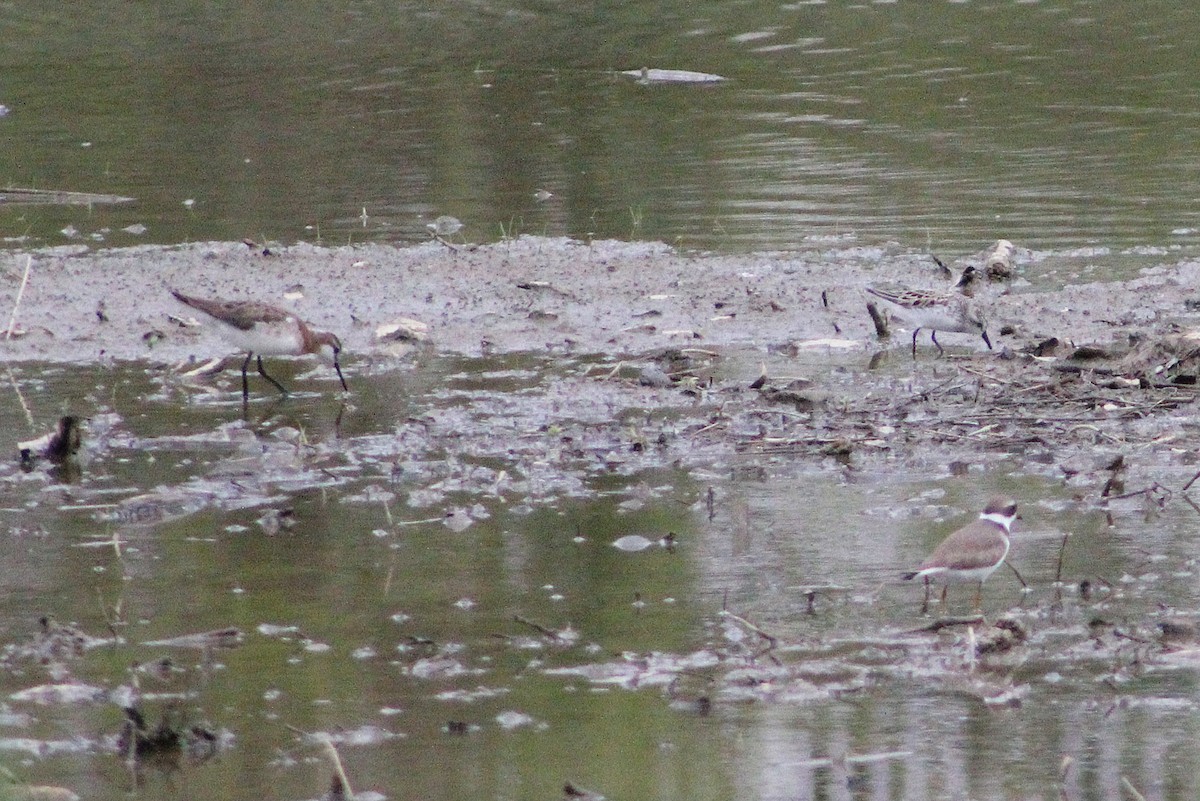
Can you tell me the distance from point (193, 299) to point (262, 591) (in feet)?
12.6

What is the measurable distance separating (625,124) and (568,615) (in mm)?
13247

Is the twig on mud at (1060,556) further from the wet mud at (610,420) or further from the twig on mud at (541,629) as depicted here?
the twig on mud at (541,629)

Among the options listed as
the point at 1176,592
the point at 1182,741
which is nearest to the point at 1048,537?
the point at 1176,592

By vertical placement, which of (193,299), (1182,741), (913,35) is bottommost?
(1182,741)

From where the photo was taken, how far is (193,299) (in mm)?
10125

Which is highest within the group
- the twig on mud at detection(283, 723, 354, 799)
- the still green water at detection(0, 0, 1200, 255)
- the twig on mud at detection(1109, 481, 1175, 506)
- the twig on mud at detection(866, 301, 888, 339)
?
the still green water at detection(0, 0, 1200, 255)

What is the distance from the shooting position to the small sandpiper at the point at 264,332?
980 cm

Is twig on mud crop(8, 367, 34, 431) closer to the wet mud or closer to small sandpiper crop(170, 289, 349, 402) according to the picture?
the wet mud

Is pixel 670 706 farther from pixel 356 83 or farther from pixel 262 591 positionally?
pixel 356 83

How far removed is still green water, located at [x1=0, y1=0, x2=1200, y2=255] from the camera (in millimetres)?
14156

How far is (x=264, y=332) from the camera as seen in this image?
9.82 m

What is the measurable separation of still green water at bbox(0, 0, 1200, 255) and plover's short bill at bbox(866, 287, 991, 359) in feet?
8.91

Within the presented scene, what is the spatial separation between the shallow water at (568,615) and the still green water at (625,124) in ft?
17.4

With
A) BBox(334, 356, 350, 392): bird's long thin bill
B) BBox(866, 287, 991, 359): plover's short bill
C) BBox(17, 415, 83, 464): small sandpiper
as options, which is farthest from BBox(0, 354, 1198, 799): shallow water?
BBox(866, 287, 991, 359): plover's short bill
